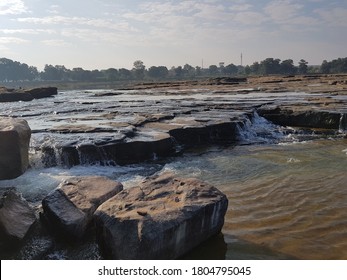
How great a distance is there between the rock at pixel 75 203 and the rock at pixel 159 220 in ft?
1.31

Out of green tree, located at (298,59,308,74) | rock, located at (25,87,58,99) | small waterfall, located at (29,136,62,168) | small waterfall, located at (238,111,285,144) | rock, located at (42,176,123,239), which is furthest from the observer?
green tree, located at (298,59,308,74)

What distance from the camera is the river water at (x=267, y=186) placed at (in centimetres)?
416

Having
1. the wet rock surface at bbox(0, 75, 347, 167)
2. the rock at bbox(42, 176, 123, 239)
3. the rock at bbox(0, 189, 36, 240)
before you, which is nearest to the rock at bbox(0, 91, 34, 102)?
the wet rock surface at bbox(0, 75, 347, 167)

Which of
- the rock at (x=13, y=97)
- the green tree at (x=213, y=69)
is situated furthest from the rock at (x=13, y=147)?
the green tree at (x=213, y=69)

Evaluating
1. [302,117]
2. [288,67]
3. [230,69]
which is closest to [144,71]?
[230,69]

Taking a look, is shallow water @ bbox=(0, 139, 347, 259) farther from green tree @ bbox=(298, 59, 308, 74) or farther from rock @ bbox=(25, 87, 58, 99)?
green tree @ bbox=(298, 59, 308, 74)

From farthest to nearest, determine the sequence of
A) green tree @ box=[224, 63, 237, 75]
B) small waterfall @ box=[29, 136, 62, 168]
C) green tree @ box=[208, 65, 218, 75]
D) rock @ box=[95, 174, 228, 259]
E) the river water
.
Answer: green tree @ box=[208, 65, 218, 75]
green tree @ box=[224, 63, 237, 75]
small waterfall @ box=[29, 136, 62, 168]
the river water
rock @ box=[95, 174, 228, 259]

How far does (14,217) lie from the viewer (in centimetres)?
444

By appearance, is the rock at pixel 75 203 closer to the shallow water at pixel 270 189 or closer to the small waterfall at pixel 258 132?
the shallow water at pixel 270 189

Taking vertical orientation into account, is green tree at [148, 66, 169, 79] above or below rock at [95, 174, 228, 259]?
above

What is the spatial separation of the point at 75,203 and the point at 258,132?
799 cm

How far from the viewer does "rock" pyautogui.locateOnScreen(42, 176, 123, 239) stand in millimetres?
4324

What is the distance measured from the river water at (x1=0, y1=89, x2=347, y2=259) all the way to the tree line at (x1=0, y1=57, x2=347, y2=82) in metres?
84.4

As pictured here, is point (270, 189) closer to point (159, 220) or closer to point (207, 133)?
point (159, 220)
